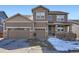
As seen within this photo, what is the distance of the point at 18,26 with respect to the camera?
4887 millimetres

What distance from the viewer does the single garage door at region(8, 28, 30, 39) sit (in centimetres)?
488

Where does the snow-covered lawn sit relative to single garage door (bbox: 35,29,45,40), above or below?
below

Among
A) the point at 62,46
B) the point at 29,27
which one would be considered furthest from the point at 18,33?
the point at 62,46

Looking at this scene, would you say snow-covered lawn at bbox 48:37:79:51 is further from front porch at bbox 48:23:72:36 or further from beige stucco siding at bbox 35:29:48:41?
front porch at bbox 48:23:72:36

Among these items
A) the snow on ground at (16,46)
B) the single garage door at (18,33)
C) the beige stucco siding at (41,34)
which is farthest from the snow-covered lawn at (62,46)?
the single garage door at (18,33)

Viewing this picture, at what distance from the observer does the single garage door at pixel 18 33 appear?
A: 192 inches

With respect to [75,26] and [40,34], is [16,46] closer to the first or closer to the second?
[40,34]

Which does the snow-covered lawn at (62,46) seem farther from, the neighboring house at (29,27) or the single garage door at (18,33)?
the single garage door at (18,33)

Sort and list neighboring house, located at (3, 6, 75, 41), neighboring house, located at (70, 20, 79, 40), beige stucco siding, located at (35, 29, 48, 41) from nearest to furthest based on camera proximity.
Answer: neighboring house, located at (70, 20, 79, 40), neighboring house, located at (3, 6, 75, 41), beige stucco siding, located at (35, 29, 48, 41)

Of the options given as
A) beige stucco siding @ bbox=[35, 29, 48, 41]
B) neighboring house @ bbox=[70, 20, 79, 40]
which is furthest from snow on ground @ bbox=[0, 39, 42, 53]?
neighboring house @ bbox=[70, 20, 79, 40]

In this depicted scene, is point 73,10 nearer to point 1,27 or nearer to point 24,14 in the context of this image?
point 24,14

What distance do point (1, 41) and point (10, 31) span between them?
28cm
